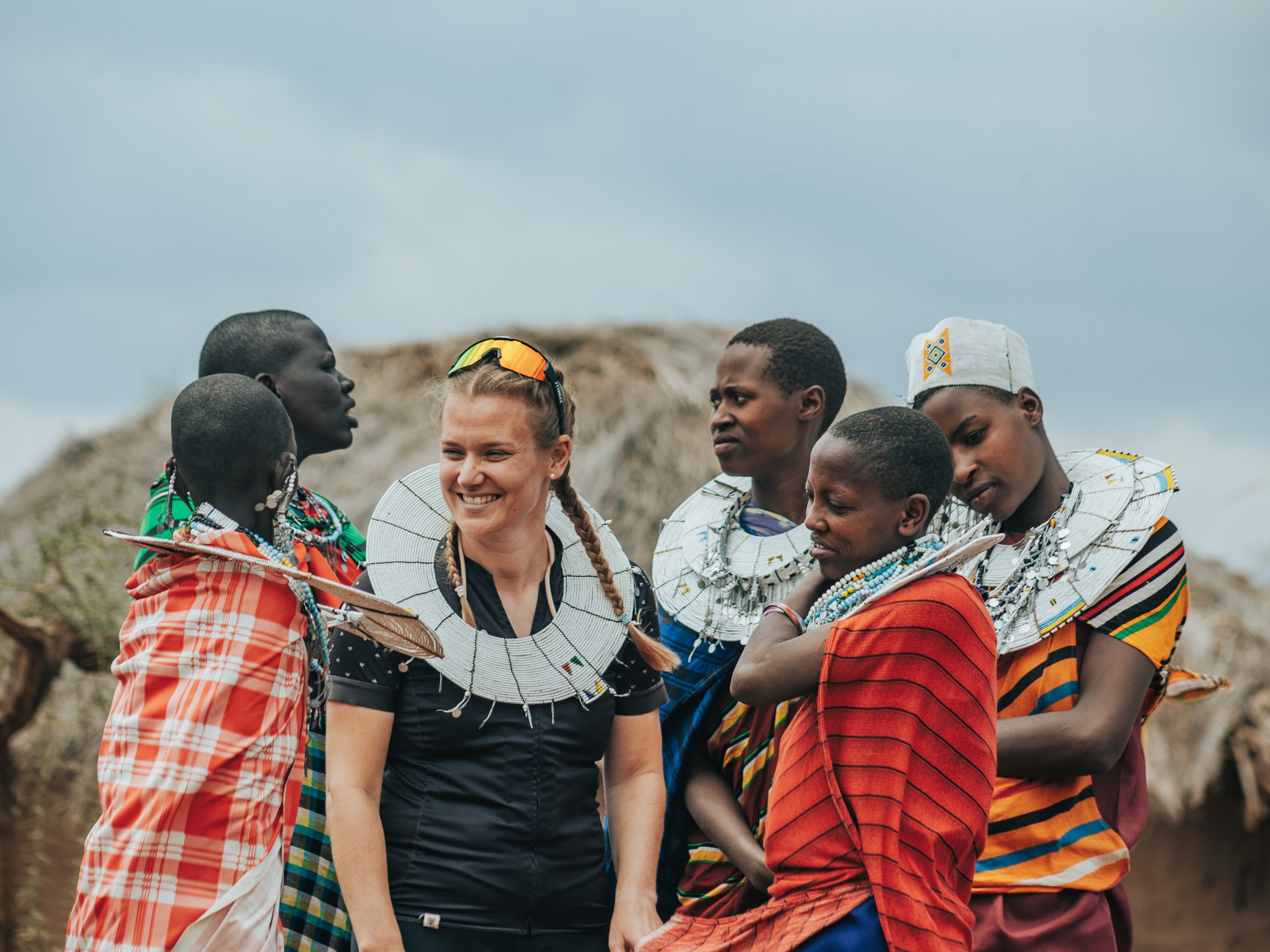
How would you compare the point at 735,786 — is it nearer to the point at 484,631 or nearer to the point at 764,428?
the point at 484,631

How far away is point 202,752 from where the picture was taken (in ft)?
7.00

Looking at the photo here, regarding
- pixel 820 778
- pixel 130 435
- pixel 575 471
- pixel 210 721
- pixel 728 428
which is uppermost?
pixel 130 435

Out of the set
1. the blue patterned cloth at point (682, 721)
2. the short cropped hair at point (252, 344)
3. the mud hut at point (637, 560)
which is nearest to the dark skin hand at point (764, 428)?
the blue patterned cloth at point (682, 721)

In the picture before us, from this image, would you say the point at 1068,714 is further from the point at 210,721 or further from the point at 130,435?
the point at 130,435

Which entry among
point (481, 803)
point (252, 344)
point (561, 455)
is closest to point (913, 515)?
point (561, 455)

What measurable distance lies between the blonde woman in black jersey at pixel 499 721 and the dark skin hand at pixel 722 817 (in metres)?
0.15

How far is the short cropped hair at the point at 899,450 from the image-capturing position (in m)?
2.25

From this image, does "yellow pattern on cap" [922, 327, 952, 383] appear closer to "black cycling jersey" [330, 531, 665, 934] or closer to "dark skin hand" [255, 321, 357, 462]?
"black cycling jersey" [330, 531, 665, 934]

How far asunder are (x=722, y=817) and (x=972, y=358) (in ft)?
4.10

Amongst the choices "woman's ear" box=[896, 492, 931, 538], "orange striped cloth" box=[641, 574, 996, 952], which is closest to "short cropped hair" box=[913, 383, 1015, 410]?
"woman's ear" box=[896, 492, 931, 538]

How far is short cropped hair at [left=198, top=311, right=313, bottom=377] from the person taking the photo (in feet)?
10.5

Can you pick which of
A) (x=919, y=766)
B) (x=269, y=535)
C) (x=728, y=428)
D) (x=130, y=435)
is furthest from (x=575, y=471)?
(x=919, y=766)

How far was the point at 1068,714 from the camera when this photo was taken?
2.47m

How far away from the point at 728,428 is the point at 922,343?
541 mm
